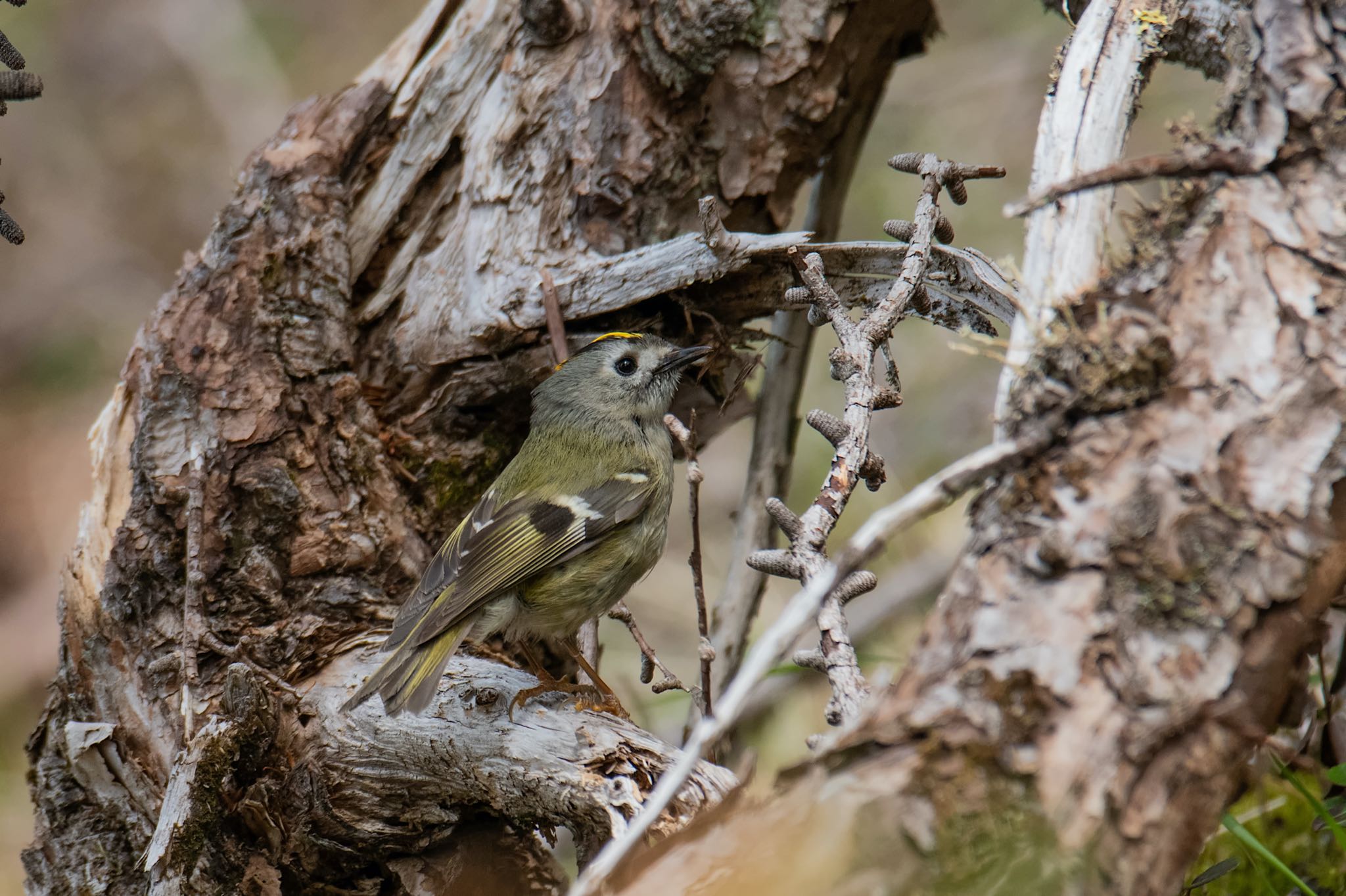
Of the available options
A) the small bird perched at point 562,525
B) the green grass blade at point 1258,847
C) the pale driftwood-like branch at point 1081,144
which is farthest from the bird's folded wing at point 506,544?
the green grass blade at point 1258,847

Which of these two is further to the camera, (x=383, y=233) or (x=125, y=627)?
(x=383, y=233)

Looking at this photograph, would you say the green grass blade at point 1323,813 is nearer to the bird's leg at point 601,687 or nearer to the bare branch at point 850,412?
the bare branch at point 850,412

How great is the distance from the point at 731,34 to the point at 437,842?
222 cm

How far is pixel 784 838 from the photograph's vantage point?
1188 mm

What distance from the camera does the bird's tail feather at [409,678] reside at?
87.4 inches

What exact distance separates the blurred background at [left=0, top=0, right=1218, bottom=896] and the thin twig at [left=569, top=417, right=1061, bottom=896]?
277 centimetres

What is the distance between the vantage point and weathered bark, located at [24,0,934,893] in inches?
92.2

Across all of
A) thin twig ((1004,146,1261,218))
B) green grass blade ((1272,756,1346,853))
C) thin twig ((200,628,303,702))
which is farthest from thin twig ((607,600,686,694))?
thin twig ((1004,146,1261,218))

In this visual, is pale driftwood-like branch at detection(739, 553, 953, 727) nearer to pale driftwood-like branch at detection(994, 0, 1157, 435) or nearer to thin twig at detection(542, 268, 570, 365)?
thin twig at detection(542, 268, 570, 365)

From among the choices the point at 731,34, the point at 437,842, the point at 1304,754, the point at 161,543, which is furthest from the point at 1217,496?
the point at 161,543

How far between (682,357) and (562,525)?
23.9 inches

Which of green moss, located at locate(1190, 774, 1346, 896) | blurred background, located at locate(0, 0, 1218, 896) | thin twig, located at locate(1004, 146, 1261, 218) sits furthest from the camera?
blurred background, located at locate(0, 0, 1218, 896)

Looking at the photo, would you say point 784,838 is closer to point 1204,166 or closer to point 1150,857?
point 1150,857

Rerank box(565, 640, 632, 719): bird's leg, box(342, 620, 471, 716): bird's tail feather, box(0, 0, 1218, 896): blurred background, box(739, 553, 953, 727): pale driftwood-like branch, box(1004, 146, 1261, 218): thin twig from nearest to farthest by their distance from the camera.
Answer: box(1004, 146, 1261, 218): thin twig < box(342, 620, 471, 716): bird's tail feather < box(565, 640, 632, 719): bird's leg < box(739, 553, 953, 727): pale driftwood-like branch < box(0, 0, 1218, 896): blurred background
